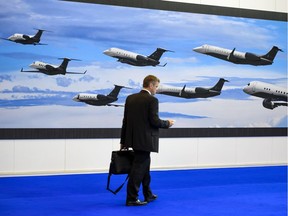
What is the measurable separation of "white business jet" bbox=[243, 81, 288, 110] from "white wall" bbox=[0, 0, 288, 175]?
2.44ft

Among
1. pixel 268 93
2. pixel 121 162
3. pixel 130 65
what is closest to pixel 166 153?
pixel 130 65

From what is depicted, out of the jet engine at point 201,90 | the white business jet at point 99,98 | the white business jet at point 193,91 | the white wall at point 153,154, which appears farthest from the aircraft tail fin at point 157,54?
the white wall at point 153,154

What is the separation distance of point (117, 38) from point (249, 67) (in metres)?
2.92

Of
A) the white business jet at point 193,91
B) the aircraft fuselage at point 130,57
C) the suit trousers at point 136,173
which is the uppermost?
Answer: the aircraft fuselage at point 130,57

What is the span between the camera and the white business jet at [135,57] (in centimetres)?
1070

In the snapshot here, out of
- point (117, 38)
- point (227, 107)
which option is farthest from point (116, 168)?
point (227, 107)

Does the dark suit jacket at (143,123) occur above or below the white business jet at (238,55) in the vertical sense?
below

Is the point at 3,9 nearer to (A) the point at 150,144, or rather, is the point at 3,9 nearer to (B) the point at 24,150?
(B) the point at 24,150

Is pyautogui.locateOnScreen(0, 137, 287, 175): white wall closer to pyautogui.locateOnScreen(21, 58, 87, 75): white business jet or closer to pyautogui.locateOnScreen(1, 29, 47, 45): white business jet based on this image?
pyautogui.locateOnScreen(21, 58, 87, 75): white business jet

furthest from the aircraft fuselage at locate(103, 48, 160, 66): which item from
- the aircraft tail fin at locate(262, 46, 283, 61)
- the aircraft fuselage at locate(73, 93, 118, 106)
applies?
the aircraft tail fin at locate(262, 46, 283, 61)

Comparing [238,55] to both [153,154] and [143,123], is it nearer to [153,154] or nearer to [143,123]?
[153,154]

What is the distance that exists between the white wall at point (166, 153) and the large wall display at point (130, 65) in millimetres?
241

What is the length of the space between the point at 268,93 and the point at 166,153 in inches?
104

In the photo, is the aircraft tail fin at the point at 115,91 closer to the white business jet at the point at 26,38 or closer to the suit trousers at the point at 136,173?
the white business jet at the point at 26,38
